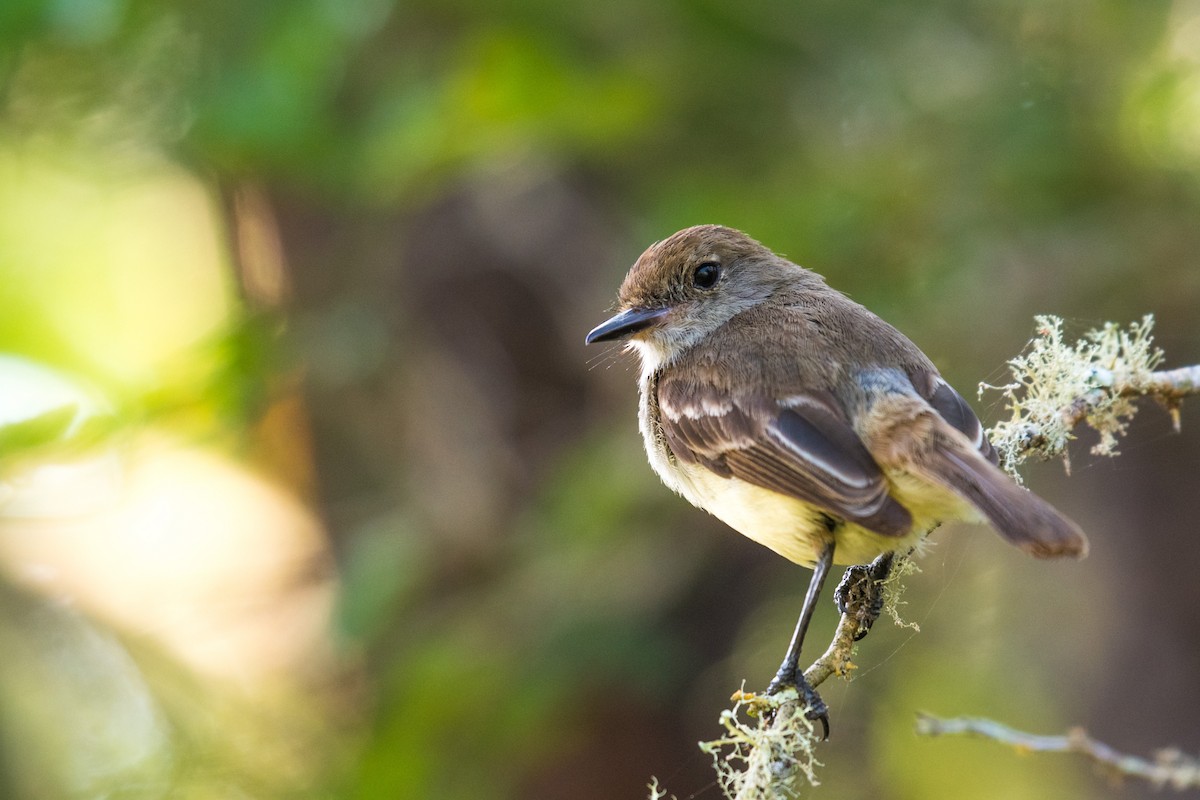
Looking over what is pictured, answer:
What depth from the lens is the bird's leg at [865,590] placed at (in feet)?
9.94

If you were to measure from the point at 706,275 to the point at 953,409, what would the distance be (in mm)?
1171

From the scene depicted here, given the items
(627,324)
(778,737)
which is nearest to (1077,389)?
(778,737)

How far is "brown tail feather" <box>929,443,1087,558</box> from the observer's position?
2475 millimetres

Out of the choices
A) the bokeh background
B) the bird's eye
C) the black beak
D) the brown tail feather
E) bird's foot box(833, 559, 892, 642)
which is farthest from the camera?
the bokeh background

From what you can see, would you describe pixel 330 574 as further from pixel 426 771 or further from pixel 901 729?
pixel 901 729

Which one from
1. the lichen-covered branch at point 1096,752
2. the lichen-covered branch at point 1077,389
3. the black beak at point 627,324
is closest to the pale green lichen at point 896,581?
the lichen-covered branch at point 1077,389

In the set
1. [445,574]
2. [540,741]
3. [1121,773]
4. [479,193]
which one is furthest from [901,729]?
[1121,773]

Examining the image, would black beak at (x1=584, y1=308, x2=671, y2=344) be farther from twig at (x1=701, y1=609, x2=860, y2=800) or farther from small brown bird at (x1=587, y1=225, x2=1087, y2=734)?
twig at (x1=701, y1=609, x2=860, y2=800)

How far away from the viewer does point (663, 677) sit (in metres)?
5.13

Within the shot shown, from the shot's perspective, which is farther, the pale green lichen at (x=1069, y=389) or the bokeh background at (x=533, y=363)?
the bokeh background at (x=533, y=363)

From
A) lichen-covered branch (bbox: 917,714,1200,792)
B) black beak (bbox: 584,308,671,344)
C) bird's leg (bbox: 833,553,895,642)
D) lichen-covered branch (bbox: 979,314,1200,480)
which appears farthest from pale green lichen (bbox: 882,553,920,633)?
black beak (bbox: 584,308,671,344)

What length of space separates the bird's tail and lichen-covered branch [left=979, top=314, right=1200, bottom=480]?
13 centimetres

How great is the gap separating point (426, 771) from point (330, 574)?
1.99m

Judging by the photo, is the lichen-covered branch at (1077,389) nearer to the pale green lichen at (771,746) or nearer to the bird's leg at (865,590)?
the bird's leg at (865,590)
